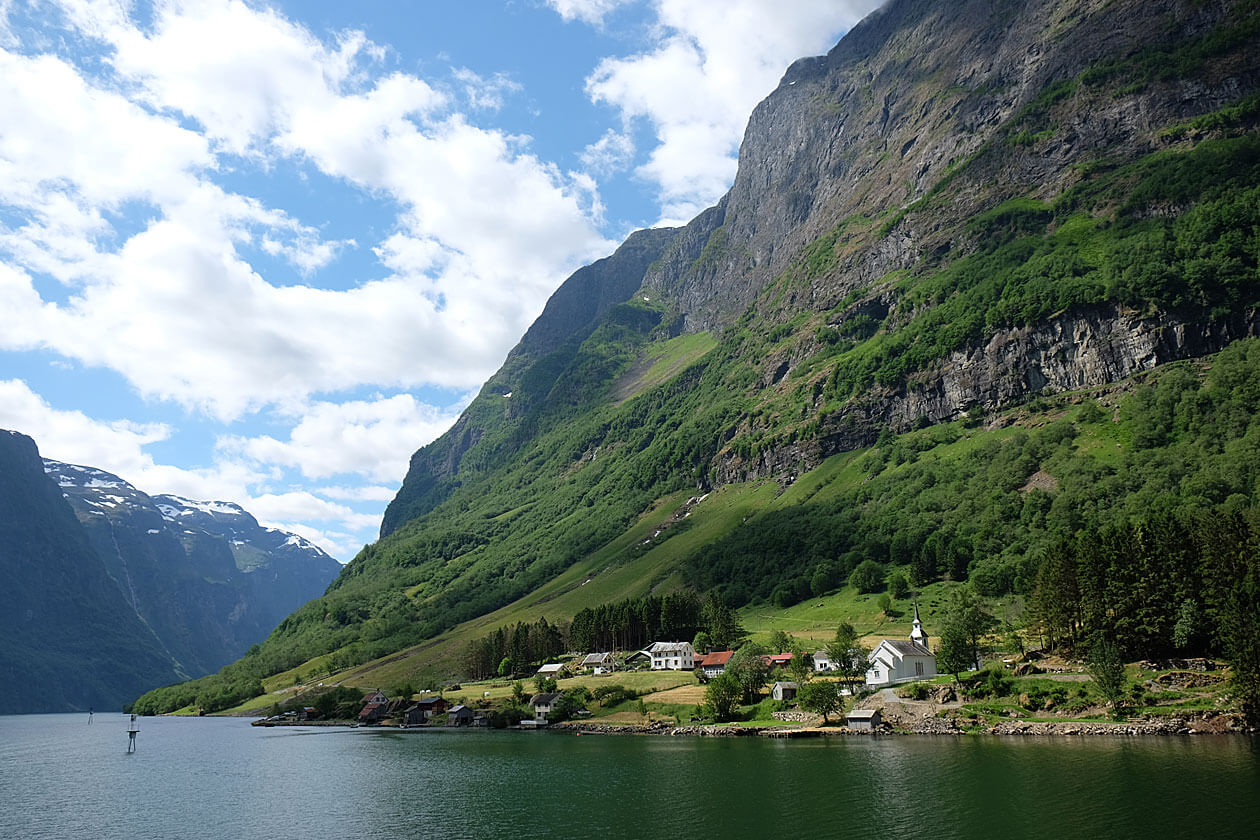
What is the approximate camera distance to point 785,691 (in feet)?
401

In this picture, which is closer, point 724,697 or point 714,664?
point 724,697

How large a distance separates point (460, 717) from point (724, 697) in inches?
2574

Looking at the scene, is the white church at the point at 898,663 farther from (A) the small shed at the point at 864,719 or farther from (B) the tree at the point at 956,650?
(A) the small shed at the point at 864,719

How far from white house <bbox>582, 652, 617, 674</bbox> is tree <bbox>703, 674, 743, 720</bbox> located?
51.2m

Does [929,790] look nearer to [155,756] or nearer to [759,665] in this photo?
[759,665]

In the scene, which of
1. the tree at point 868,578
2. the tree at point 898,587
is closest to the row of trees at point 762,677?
the tree at point 898,587

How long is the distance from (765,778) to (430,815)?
97.1 feet

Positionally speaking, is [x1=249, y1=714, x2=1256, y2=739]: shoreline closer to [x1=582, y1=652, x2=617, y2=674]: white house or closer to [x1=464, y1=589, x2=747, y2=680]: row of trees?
[x1=582, y1=652, x2=617, y2=674]: white house

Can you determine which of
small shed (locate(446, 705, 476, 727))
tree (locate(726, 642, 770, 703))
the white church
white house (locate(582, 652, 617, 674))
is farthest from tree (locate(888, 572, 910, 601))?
small shed (locate(446, 705, 476, 727))

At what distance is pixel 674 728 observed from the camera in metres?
123

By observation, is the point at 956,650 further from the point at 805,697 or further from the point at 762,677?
the point at 762,677

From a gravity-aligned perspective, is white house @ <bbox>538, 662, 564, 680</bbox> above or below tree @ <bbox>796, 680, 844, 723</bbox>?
above

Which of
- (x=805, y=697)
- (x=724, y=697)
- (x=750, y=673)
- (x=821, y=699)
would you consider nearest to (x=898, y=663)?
(x=821, y=699)

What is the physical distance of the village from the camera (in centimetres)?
8619
